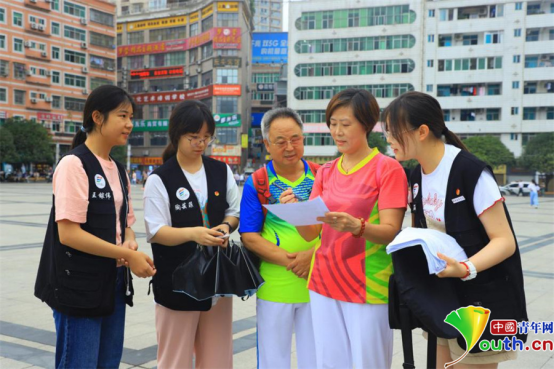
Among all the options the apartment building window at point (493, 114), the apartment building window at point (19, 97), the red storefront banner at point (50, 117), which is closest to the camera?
→ the apartment building window at point (19, 97)

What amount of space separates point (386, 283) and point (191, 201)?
109 centimetres

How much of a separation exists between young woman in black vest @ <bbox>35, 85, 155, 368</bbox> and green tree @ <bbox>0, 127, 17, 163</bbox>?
132ft

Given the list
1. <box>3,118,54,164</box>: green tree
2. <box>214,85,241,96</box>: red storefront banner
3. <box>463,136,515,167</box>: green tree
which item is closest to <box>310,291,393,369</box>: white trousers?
<box>463,136,515,167</box>: green tree

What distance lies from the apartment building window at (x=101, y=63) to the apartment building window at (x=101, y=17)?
3.55 m

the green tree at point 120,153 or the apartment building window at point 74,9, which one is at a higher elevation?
the apartment building window at point 74,9

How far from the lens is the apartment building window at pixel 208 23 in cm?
5152

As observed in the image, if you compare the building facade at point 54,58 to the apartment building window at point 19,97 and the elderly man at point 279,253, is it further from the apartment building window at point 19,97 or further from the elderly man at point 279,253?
the elderly man at point 279,253

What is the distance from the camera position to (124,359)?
3.67 m

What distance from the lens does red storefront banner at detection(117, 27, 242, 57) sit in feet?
165

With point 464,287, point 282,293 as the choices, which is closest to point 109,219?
point 282,293

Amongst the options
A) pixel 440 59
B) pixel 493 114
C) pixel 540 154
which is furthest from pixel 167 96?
pixel 540 154

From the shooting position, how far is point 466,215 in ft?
6.38

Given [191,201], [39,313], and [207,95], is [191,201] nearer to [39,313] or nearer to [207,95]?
[39,313]

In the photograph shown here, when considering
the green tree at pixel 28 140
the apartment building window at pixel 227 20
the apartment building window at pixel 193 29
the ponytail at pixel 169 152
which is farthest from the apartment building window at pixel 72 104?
the ponytail at pixel 169 152
